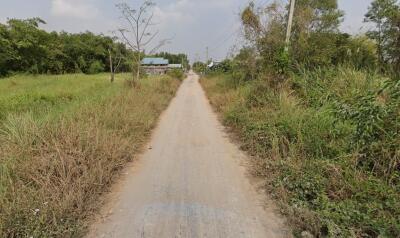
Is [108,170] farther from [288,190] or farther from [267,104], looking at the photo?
[267,104]

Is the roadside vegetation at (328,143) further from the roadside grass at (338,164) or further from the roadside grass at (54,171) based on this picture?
the roadside grass at (54,171)

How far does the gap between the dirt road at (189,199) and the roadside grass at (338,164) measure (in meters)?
0.35

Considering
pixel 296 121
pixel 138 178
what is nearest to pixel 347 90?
pixel 296 121

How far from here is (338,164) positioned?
11.0 feet

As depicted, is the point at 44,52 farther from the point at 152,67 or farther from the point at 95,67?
the point at 152,67

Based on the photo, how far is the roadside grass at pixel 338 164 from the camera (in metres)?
2.57

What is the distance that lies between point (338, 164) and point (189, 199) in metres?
2.02

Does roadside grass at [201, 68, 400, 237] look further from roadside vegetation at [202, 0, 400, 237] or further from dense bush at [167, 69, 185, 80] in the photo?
dense bush at [167, 69, 185, 80]

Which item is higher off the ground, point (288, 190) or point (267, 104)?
point (267, 104)

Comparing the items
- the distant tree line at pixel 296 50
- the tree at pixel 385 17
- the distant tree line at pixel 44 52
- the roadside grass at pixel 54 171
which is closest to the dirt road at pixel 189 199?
the roadside grass at pixel 54 171

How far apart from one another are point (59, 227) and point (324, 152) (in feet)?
11.8

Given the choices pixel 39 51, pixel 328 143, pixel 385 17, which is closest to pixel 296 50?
pixel 328 143

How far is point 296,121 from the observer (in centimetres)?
490

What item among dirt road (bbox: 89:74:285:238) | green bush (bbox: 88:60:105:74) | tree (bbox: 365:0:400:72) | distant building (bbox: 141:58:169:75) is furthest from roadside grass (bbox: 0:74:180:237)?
green bush (bbox: 88:60:105:74)
